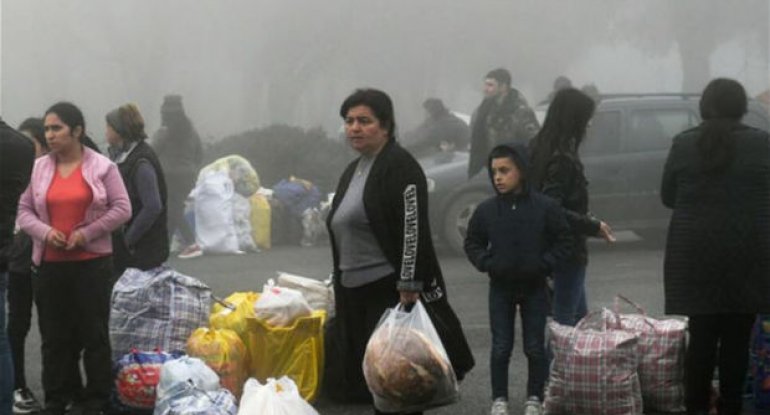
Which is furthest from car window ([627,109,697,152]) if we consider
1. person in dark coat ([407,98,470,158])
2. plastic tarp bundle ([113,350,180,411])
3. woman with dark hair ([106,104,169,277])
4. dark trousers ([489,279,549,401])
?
plastic tarp bundle ([113,350,180,411])

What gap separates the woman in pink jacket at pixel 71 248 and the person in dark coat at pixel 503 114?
596 centimetres

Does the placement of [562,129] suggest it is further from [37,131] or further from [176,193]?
[176,193]

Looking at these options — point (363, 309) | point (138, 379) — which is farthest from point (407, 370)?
point (138, 379)

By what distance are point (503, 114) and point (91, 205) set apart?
6271 millimetres

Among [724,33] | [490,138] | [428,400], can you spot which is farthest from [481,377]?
[724,33]

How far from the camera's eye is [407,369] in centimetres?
505

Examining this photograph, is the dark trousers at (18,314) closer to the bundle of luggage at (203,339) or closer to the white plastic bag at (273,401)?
the bundle of luggage at (203,339)

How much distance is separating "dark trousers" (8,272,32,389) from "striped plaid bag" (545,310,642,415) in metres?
2.81

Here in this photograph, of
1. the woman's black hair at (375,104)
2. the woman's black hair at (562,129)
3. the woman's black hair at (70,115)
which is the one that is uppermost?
the woman's black hair at (375,104)

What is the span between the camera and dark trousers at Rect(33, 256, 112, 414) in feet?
20.9

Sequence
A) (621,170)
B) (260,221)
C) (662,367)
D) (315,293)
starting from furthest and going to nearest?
1. (260,221)
2. (621,170)
3. (315,293)
4. (662,367)

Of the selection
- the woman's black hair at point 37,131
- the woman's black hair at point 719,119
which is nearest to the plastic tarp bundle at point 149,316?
the woman's black hair at point 37,131

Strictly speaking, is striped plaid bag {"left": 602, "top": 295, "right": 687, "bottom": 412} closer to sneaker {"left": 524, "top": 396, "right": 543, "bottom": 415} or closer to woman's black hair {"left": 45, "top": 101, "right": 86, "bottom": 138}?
sneaker {"left": 524, "top": 396, "right": 543, "bottom": 415}

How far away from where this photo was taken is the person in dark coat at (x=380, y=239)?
5320 millimetres
